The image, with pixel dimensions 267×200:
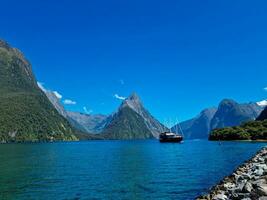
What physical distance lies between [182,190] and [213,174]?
1933 centimetres

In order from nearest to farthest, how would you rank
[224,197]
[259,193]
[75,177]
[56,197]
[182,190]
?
1. [259,193]
2. [224,197]
3. [56,197]
4. [182,190]
5. [75,177]

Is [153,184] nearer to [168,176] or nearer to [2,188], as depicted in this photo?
[168,176]

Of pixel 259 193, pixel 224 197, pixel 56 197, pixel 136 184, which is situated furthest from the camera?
pixel 136 184

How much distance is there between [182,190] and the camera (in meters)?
48.3

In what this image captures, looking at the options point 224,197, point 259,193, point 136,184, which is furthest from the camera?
point 136,184

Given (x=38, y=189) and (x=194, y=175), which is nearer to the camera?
(x=38, y=189)

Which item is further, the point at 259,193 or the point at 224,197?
the point at 224,197

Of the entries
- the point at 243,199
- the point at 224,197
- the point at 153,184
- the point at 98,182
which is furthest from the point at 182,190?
the point at 243,199

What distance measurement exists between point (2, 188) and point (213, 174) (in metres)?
36.1

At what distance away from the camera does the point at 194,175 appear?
64750mm

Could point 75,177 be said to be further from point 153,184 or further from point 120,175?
point 153,184

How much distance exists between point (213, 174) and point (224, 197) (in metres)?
36.2

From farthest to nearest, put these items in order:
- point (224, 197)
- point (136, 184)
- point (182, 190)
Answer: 1. point (136, 184)
2. point (182, 190)
3. point (224, 197)

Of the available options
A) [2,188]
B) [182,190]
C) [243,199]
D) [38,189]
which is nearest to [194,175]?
[182,190]
